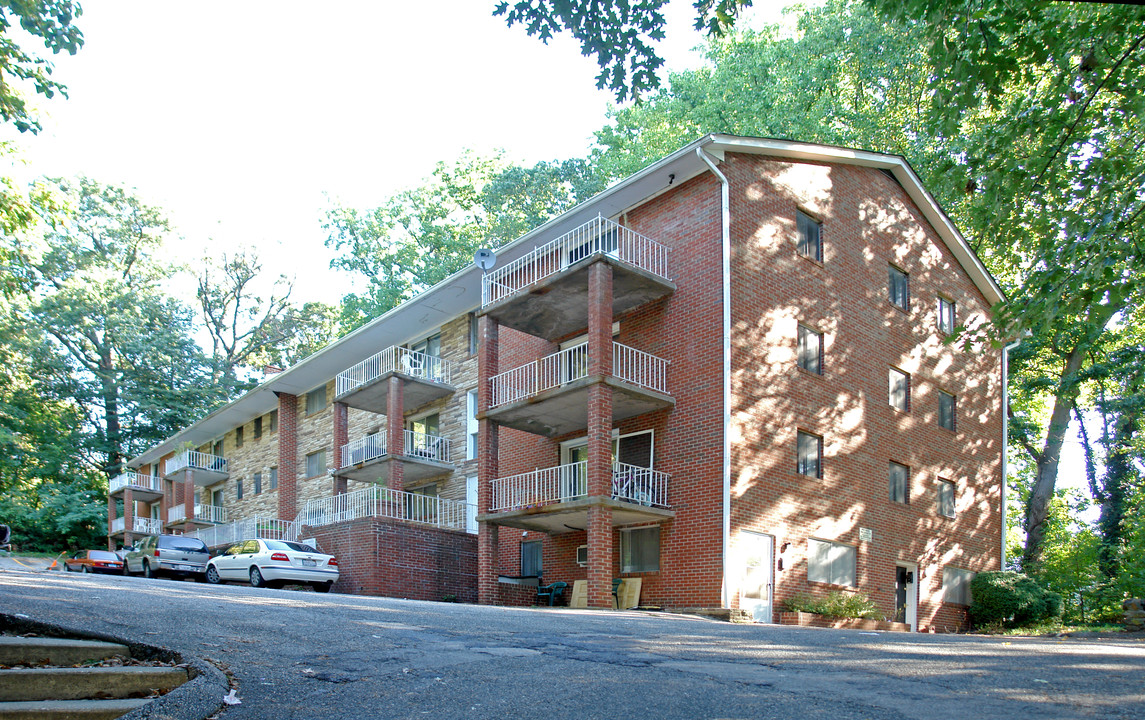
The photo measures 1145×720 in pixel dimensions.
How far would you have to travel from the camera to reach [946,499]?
81.8 feet

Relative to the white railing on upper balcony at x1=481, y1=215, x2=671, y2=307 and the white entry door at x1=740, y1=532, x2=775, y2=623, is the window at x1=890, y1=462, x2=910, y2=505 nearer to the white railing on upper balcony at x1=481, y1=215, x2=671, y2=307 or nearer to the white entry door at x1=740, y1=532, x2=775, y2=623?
the white entry door at x1=740, y1=532, x2=775, y2=623

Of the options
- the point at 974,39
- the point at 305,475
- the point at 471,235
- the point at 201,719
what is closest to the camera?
the point at 201,719

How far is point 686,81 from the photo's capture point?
126ft

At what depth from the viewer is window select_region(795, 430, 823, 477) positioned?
67.6 ft

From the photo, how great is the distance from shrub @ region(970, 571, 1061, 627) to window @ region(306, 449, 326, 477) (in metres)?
20.7

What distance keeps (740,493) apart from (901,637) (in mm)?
6887

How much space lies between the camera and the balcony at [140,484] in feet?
149

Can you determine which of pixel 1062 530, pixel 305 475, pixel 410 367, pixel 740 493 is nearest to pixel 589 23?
pixel 740 493

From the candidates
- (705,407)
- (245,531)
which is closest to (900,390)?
(705,407)

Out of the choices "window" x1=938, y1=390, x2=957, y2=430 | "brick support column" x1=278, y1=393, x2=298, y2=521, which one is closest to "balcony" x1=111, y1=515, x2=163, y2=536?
"brick support column" x1=278, y1=393, x2=298, y2=521

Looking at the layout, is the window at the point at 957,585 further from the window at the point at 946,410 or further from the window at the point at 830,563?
the window at the point at 830,563

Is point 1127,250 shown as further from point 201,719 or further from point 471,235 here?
point 471,235

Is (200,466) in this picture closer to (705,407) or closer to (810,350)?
(705,407)

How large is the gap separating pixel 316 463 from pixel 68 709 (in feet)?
94.1
